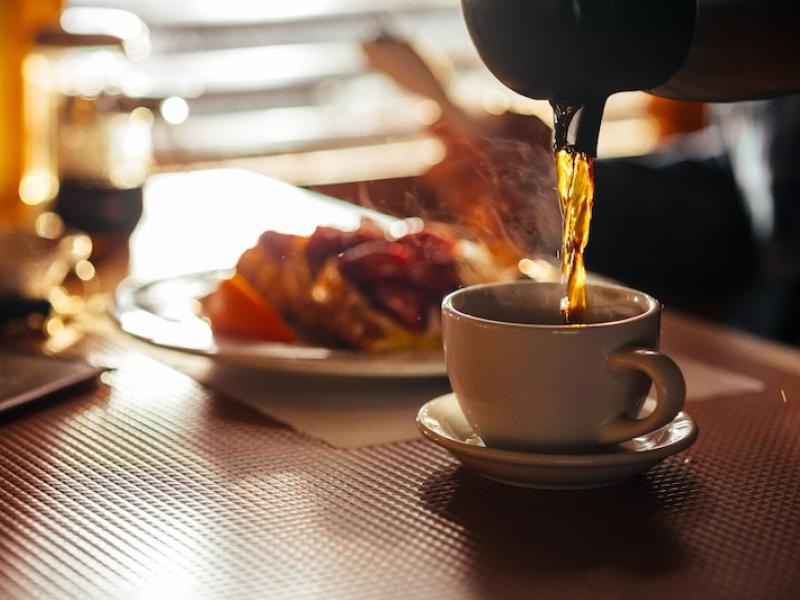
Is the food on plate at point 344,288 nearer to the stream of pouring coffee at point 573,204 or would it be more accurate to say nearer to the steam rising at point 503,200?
the steam rising at point 503,200

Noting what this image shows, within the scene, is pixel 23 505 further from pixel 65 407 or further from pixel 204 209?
pixel 204 209

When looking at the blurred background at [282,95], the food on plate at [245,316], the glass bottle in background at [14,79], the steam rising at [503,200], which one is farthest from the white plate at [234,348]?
the glass bottle in background at [14,79]

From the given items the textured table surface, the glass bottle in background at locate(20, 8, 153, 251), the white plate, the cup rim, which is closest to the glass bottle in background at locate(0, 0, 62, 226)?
the glass bottle in background at locate(20, 8, 153, 251)

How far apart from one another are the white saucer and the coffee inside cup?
7cm

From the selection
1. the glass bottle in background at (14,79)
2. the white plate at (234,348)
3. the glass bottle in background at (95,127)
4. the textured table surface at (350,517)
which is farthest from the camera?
the glass bottle in background at (14,79)

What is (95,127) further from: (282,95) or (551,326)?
(282,95)

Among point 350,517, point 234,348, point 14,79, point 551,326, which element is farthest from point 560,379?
point 14,79

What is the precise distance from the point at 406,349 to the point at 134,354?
0.74ft

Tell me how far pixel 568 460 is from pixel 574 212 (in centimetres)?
14

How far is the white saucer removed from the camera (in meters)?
0.66

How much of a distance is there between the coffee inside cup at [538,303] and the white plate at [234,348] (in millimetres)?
148

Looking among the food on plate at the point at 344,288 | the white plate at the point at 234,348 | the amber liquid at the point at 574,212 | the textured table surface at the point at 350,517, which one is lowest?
the textured table surface at the point at 350,517

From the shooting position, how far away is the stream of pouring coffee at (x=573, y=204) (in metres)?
0.68

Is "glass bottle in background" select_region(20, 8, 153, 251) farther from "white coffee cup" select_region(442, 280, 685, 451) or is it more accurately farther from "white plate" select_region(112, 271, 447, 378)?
"white coffee cup" select_region(442, 280, 685, 451)
